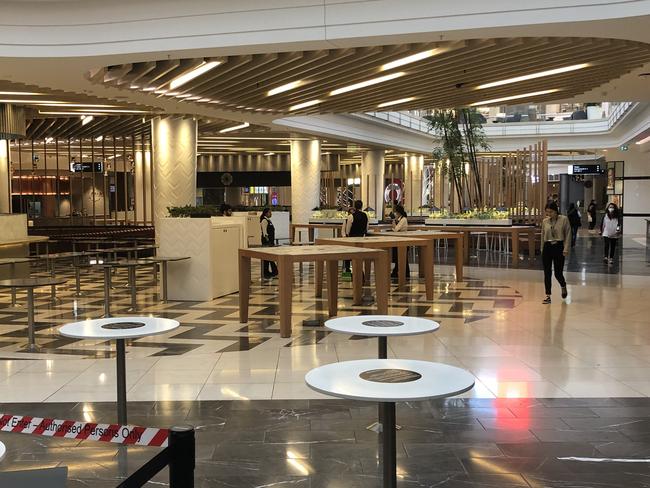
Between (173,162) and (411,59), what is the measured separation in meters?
7.89

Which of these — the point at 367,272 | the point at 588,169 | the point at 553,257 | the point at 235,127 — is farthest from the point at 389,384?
the point at 588,169

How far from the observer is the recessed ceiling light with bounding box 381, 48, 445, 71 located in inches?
406

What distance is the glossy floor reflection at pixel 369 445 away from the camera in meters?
3.70

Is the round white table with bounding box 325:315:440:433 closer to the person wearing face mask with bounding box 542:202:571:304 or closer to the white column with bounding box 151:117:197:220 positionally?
the person wearing face mask with bounding box 542:202:571:304

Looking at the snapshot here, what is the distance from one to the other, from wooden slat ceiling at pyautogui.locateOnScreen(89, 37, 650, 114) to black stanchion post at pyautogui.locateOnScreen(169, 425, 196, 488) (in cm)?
881

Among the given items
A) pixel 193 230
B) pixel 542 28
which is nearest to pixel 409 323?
pixel 542 28

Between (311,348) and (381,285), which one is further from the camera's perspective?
(381,285)

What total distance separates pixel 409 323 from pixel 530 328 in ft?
13.9

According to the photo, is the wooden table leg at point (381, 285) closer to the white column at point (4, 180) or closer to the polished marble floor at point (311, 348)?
the polished marble floor at point (311, 348)

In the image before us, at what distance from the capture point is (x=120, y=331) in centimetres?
417

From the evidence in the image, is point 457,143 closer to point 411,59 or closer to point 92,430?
point 411,59

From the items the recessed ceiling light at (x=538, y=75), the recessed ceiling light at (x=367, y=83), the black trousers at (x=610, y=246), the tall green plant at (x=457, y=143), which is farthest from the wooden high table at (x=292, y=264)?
the tall green plant at (x=457, y=143)

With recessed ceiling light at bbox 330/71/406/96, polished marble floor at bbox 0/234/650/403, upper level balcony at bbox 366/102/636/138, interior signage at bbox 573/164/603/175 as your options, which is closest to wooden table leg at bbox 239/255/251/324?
polished marble floor at bbox 0/234/650/403

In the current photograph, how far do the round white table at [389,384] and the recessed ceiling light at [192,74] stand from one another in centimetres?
843
